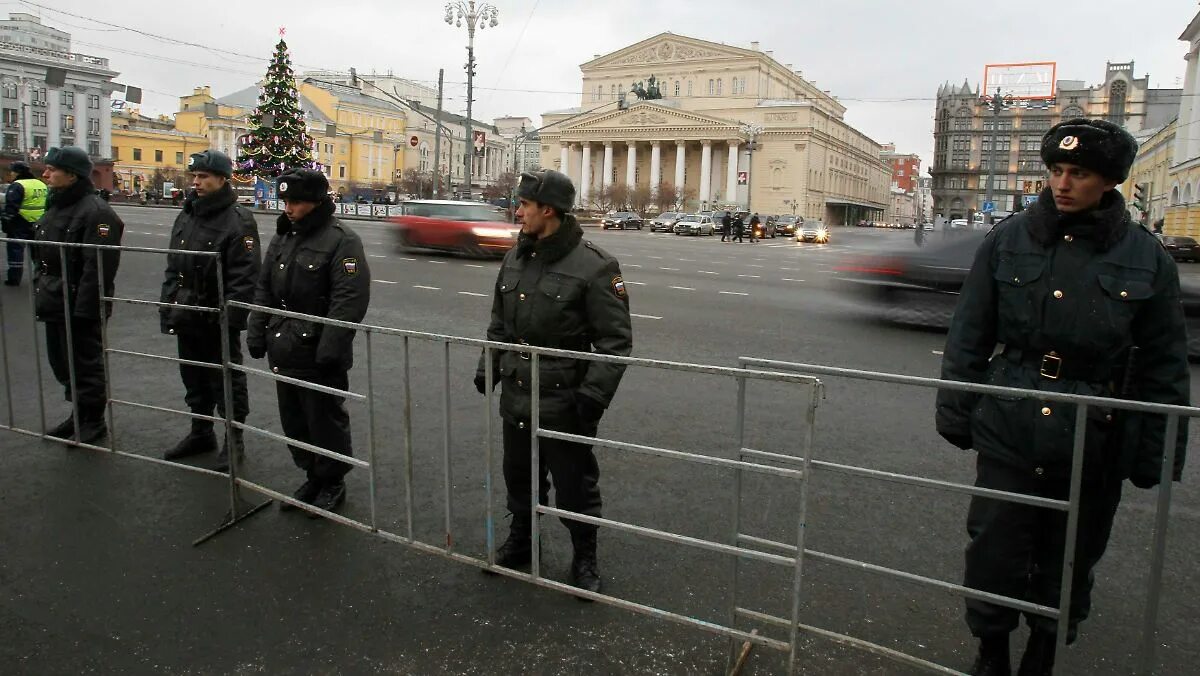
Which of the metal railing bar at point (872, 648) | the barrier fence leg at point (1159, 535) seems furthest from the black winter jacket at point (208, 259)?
the barrier fence leg at point (1159, 535)

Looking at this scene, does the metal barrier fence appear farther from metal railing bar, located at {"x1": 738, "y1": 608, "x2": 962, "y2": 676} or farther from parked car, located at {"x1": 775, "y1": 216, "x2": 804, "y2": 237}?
parked car, located at {"x1": 775, "y1": 216, "x2": 804, "y2": 237}

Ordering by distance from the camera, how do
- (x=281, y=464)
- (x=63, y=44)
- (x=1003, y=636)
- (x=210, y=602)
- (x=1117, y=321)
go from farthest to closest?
(x=63, y=44) < (x=281, y=464) < (x=210, y=602) < (x=1003, y=636) < (x=1117, y=321)

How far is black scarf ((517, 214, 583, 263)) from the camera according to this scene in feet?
12.1

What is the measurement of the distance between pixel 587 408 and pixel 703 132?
10009 centimetres

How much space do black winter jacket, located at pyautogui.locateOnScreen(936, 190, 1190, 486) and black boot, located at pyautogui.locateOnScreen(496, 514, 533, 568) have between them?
6.57 ft

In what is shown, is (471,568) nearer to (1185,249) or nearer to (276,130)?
(1185,249)

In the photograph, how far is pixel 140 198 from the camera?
66.9 meters

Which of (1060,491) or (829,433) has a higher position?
(1060,491)

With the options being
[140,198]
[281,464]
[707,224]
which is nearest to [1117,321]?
[281,464]

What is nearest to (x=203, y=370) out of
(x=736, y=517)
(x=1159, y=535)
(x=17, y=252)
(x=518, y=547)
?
(x=518, y=547)

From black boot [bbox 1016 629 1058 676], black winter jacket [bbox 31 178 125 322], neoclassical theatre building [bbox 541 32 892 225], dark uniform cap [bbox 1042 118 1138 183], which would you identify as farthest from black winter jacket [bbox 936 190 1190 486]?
neoclassical theatre building [bbox 541 32 892 225]

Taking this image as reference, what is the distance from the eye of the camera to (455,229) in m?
22.2

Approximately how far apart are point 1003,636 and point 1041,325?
1063 millimetres

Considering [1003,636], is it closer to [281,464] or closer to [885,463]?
[885,463]
